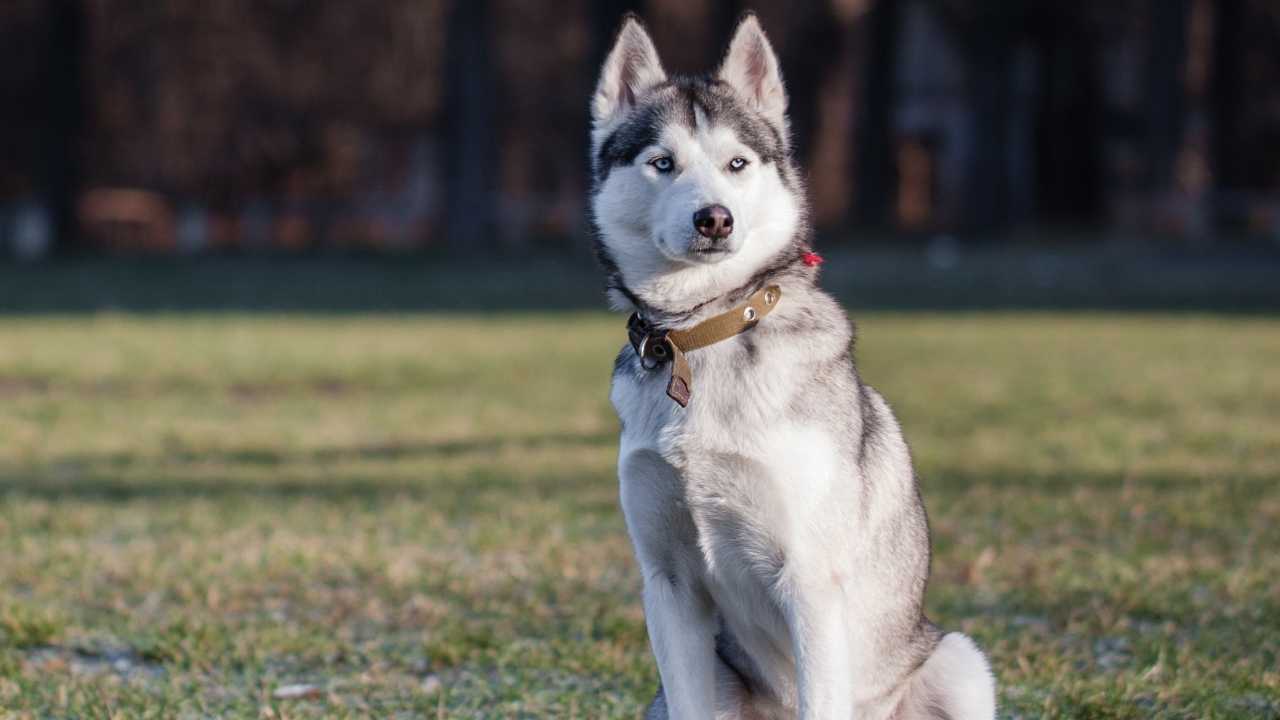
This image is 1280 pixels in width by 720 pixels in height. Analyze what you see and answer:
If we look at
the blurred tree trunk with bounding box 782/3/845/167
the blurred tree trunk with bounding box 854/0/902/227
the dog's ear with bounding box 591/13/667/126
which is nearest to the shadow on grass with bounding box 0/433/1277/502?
the dog's ear with bounding box 591/13/667/126

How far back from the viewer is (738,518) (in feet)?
13.1

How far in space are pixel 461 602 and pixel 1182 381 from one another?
9.37m

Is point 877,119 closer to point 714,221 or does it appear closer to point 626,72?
point 626,72

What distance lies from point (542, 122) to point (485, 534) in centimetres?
3868

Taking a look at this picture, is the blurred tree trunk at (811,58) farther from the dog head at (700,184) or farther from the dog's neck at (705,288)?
the dog's neck at (705,288)

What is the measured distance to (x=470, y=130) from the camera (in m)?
31.2

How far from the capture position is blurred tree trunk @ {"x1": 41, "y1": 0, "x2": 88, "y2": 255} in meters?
36.1

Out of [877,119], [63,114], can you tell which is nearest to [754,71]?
[877,119]

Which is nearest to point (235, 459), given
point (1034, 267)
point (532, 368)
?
point (532, 368)

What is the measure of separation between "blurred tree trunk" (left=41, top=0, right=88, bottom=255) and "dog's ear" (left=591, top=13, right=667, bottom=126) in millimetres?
33152

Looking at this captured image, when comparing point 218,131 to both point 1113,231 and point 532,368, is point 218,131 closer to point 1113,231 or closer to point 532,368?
point 1113,231

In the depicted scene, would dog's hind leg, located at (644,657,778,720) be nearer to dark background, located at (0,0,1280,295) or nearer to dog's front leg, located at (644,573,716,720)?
dog's front leg, located at (644,573,716,720)

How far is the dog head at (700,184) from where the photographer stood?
412 cm

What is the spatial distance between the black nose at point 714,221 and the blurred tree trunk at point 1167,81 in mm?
27986
